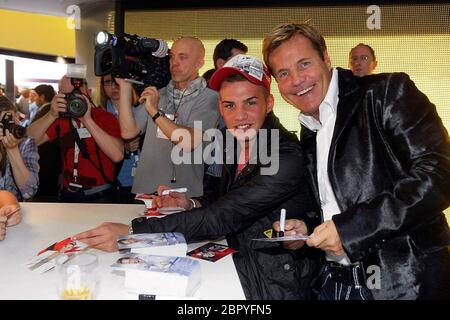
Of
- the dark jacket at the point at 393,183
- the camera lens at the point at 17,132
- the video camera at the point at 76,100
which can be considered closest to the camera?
the dark jacket at the point at 393,183

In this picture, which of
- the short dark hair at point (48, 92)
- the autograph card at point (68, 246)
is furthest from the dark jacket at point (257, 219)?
the short dark hair at point (48, 92)

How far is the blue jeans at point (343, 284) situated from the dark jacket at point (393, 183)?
48mm

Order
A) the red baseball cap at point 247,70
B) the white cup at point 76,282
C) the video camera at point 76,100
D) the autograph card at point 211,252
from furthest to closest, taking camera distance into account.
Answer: the video camera at point 76,100, the red baseball cap at point 247,70, the autograph card at point 211,252, the white cup at point 76,282

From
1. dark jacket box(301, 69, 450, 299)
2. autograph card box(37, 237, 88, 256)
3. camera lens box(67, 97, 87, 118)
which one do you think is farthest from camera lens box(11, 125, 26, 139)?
dark jacket box(301, 69, 450, 299)

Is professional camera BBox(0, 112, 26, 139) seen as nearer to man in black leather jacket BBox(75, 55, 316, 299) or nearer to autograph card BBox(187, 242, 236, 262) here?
man in black leather jacket BBox(75, 55, 316, 299)

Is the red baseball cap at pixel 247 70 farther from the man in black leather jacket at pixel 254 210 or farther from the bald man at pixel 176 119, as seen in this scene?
the bald man at pixel 176 119

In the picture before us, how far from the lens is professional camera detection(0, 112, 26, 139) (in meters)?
2.58

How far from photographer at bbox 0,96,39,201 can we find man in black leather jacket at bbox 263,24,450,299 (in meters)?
1.74

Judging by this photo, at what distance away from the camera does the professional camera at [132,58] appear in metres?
2.62

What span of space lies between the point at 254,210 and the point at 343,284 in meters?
0.42

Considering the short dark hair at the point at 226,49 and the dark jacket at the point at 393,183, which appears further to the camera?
the short dark hair at the point at 226,49

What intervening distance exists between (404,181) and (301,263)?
57 centimetres

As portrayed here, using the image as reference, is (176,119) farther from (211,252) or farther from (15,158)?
(211,252)
